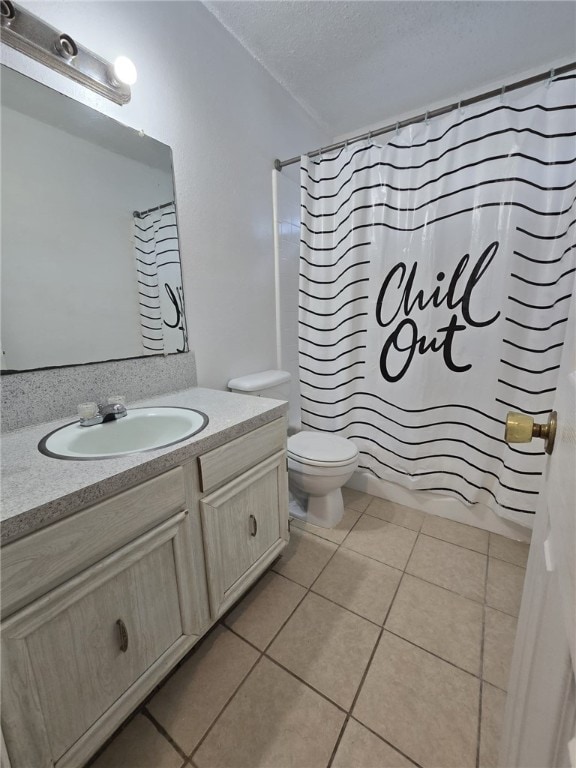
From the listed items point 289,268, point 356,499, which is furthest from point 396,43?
point 356,499

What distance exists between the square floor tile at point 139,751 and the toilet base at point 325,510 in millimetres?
994

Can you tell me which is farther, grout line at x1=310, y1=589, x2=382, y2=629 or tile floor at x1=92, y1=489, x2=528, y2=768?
grout line at x1=310, y1=589, x2=382, y2=629

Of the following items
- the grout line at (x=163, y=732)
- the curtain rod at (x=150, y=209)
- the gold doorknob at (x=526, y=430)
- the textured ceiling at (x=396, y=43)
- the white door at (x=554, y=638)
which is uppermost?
the textured ceiling at (x=396, y=43)

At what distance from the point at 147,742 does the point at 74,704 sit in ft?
1.07

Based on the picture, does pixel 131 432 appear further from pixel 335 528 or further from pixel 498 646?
pixel 498 646

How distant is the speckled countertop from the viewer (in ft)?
1.87

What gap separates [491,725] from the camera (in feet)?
2.81

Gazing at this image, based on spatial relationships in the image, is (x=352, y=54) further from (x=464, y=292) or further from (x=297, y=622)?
(x=297, y=622)

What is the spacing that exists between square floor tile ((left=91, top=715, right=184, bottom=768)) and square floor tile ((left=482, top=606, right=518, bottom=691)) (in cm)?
95

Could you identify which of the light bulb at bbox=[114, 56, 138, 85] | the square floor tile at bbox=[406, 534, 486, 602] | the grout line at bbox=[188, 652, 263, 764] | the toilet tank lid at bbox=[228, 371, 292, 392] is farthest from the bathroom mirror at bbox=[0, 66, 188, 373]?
the square floor tile at bbox=[406, 534, 486, 602]

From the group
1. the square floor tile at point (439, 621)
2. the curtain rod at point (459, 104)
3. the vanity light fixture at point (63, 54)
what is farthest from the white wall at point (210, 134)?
the square floor tile at point (439, 621)

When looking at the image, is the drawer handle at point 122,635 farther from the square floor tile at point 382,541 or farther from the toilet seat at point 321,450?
the square floor tile at point 382,541

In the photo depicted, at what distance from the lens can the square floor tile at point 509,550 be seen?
1.43 metres

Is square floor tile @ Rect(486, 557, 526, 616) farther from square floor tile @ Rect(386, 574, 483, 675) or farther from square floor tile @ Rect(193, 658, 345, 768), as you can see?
square floor tile @ Rect(193, 658, 345, 768)
